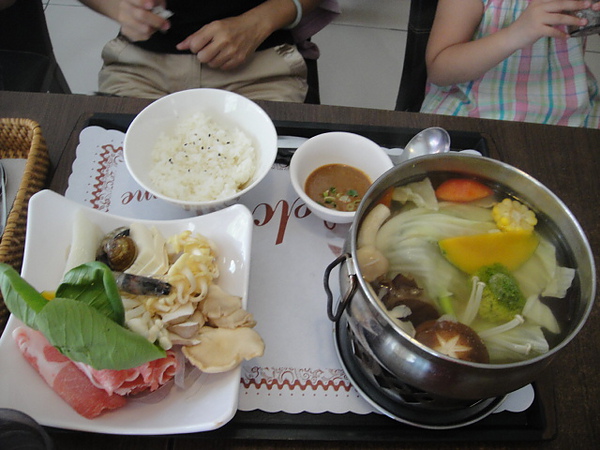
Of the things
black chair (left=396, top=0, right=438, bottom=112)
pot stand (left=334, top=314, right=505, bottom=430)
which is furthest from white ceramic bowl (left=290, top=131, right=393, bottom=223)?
black chair (left=396, top=0, right=438, bottom=112)

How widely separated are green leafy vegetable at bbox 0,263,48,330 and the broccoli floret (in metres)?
0.80

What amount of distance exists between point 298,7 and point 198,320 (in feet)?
4.30

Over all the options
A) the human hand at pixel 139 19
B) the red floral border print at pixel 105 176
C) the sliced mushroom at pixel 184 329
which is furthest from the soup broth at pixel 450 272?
the human hand at pixel 139 19

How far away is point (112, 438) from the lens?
896mm

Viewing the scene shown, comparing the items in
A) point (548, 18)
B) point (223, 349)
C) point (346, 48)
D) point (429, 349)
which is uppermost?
point (548, 18)

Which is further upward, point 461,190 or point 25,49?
point 461,190

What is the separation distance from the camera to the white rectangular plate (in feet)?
2.71

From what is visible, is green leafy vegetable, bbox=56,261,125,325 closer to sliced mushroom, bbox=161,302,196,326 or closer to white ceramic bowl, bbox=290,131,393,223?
sliced mushroom, bbox=161,302,196,326

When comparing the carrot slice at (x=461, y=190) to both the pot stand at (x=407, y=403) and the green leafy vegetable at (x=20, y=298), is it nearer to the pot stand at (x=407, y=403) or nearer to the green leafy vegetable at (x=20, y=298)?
the pot stand at (x=407, y=403)

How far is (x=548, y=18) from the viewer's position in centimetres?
144

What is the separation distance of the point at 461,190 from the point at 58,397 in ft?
3.07

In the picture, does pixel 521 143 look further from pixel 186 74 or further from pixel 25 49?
pixel 25 49

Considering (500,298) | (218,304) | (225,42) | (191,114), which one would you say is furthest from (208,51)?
(500,298)

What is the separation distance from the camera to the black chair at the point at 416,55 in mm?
1694
